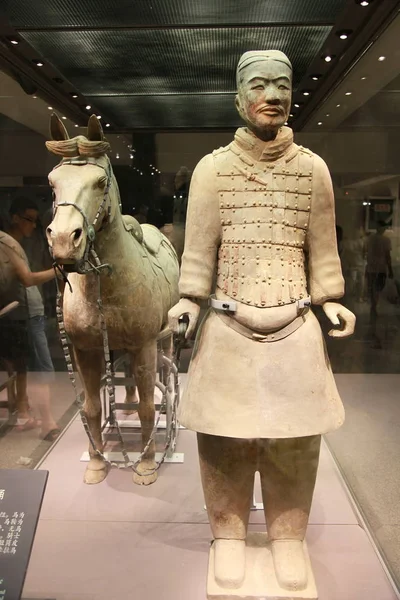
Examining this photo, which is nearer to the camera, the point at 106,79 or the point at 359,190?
the point at 106,79

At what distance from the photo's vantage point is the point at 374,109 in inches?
123

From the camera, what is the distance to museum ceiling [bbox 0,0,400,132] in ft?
8.30

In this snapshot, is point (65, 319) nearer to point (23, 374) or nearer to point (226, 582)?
point (23, 374)

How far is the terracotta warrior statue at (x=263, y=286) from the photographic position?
2.10 metres

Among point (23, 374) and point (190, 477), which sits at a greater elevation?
point (23, 374)

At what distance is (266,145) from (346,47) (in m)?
0.96

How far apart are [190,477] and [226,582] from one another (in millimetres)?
1222

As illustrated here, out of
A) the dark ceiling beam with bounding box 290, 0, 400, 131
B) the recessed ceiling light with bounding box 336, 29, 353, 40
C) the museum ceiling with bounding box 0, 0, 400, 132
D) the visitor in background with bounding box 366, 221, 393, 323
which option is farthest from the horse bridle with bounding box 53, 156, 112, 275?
the visitor in background with bounding box 366, 221, 393, 323

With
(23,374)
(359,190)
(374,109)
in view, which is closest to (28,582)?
(23,374)

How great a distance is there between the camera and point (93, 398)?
3365 millimetres

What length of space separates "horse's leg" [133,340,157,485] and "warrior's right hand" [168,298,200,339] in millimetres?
1033

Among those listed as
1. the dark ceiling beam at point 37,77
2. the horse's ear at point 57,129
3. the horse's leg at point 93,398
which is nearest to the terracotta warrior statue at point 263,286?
the horse's ear at point 57,129

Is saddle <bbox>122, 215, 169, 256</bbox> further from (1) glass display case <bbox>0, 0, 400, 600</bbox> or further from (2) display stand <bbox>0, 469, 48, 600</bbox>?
(2) display stand <bbox>0, 469, 48, 600</bbox>

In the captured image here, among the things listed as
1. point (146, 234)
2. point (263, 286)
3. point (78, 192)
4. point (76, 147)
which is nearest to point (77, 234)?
point (78, 192)
